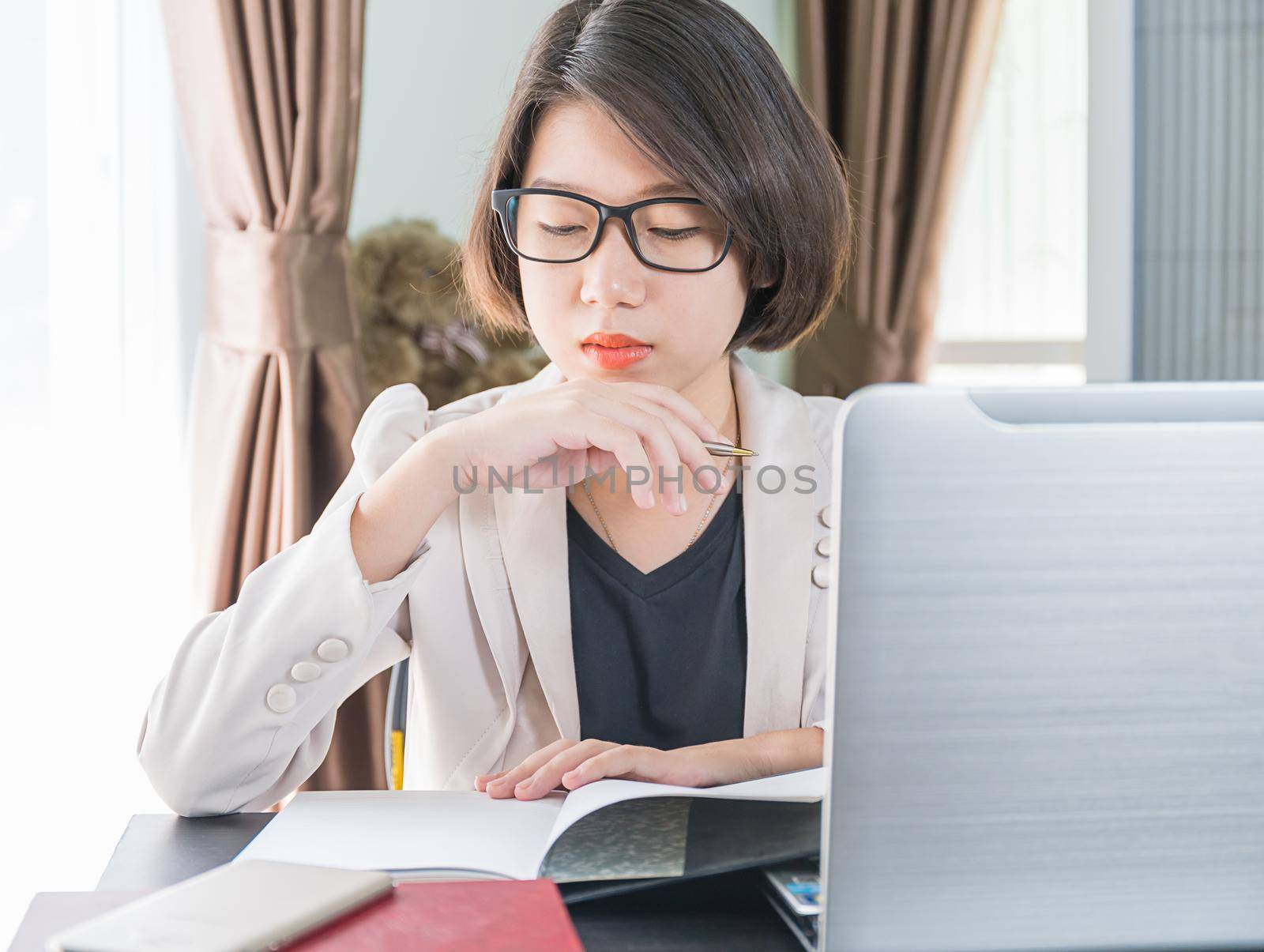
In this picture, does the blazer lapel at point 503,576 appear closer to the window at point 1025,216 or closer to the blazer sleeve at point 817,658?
the blazer sleeve at point 817,658

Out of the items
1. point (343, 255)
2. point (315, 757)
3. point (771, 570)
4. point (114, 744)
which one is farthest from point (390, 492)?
point (114, 744)

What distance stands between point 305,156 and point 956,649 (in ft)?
5.84

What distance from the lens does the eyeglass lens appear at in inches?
42.3

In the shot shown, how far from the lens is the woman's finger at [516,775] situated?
86 centimetres

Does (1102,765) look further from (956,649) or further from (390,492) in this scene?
(390,492)

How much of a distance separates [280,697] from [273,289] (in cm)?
121

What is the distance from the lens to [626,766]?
0.85 metres

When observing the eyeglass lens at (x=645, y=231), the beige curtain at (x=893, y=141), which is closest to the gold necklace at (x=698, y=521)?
the eyeglass lens at (x=645, y=231)

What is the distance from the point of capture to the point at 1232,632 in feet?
1.79

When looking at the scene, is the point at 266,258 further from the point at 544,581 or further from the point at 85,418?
the point at 544,581

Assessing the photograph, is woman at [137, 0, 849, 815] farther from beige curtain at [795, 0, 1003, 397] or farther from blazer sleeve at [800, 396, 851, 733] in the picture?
beige curtain at [795, 0, 1003, 397]

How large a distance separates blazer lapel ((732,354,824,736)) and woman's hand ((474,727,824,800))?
0.19 m

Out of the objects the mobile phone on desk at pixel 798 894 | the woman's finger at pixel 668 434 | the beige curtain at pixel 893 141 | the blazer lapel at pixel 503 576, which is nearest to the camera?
the mobile phone on desk at pixel 798 894

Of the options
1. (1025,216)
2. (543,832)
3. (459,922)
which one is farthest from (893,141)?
(459,922)
